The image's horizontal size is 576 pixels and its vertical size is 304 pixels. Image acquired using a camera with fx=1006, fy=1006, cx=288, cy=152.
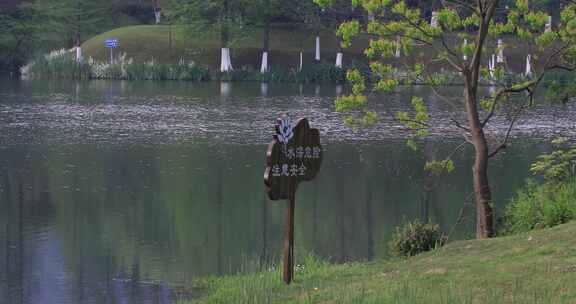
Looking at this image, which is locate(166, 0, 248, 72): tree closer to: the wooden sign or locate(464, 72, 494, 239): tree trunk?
locate(464, 72, 494, 239): tree trunk

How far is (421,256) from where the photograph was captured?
12.0 m

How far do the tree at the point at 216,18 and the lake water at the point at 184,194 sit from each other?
1871 centimetres

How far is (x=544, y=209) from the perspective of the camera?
44.4ft

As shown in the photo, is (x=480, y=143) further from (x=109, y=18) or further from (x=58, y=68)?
(x=109, y=18)

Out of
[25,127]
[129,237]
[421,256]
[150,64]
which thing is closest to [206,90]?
[150,64]

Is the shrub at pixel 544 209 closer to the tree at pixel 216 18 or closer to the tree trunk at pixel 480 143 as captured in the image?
the tree trunk at pixel 480 143

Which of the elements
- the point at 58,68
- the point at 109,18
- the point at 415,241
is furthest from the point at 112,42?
the point at 415,241

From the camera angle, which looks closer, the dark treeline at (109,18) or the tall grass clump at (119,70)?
the tall grass clump at (119,70)

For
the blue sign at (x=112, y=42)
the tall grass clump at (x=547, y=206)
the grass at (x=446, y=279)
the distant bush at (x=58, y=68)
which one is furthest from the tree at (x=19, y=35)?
the grass at (x=446, y=279)

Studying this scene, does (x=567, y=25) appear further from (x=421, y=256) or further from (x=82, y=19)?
(x=82, y=19)

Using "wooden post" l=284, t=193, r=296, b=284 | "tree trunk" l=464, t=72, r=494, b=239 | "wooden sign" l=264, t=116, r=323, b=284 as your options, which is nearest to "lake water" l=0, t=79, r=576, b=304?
"tree trunk" l=464, t=72, r=494, b=239

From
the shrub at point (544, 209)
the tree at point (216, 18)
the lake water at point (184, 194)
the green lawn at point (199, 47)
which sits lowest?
the lake water at point (184, 194)

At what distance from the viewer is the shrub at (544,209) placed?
13.3 meters

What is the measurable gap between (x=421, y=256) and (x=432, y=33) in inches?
159
